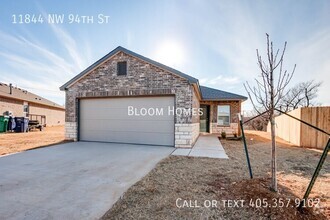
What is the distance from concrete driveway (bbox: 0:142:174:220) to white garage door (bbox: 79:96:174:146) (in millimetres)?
2491

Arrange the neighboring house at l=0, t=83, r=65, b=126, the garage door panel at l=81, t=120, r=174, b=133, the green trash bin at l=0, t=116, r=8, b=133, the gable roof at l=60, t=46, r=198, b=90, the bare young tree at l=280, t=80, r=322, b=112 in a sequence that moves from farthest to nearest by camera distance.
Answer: the bare young tree at l=280, t=80, r=322, b=112 < the neighboring house at l=0, t=83, r=65, b=126 < the green trash bin at l=0, t=116, r=8, b=133 < the garage door panel at l=81, t=120, r=174, b=133 < the gable roof at l=60, t=46, r=198, b=90

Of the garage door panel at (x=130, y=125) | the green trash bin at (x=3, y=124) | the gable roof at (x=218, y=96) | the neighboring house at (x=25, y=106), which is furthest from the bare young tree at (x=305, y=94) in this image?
the neighboring house at (x=25, y=106)

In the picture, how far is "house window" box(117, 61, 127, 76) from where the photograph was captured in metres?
9.01

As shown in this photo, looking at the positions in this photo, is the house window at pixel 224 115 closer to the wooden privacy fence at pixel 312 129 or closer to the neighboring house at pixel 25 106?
the wooden privacy fence at pixel 312 129

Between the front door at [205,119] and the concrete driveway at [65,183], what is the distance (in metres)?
9.06

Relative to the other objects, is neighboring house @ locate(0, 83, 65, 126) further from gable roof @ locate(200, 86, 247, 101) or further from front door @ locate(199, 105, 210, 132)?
gable roof @ locate(200, 86, 247, 101)

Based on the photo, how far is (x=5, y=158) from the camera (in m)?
5.89

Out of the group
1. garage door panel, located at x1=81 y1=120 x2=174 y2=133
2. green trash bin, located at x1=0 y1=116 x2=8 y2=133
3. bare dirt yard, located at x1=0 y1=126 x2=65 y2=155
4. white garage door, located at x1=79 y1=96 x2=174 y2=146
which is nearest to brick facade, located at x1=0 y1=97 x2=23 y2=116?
green trash bin, located at x1=0 y1=116 x2=8 y2=133

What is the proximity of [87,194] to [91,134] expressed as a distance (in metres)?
A: 6.98

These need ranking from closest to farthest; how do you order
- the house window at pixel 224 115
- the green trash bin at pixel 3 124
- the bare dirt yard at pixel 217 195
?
1. the bare dirt yard at pixel 217 195
2. the house window at pixel 224 115
3. the green trash bin at pixel 3 124

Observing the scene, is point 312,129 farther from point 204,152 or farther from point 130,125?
point 130,125

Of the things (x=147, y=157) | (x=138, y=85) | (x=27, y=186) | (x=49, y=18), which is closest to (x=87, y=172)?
(x=27, y=186)

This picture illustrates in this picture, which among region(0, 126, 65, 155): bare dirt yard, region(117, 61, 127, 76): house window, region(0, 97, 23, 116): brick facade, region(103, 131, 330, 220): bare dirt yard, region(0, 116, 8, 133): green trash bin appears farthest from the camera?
region(0, 97, 23, 116): brick facade

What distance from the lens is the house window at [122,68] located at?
355 inches
